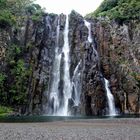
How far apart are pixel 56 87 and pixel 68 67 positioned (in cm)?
472

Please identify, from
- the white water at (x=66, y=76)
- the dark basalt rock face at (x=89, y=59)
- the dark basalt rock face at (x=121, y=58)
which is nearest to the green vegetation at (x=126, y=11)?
the dark basalt rock face at (x=121, y=58)

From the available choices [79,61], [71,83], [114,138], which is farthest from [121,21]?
[114,138]

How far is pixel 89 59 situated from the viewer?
2628 inches

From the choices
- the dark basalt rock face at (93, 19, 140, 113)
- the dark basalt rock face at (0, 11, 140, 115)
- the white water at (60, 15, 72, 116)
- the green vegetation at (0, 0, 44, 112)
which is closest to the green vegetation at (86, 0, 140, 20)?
the dark basalt rock face at (93, 19, 140, 113)

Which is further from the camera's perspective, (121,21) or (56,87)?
(121,21)

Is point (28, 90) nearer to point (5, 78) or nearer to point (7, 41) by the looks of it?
point (5, 78)

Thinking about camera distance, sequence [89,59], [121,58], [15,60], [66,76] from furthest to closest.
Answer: [121,58] < [15,60] < [89,59] < [66,76]

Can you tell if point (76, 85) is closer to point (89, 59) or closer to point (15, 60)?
point (89, 59)

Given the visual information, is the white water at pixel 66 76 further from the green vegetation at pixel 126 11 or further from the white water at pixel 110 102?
the green vegetation at pixel 126 11

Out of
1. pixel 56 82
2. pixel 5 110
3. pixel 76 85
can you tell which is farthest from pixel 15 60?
pixel 76 85

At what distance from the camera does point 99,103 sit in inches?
2436

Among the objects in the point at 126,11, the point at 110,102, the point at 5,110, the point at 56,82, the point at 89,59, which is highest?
the point at 126,11

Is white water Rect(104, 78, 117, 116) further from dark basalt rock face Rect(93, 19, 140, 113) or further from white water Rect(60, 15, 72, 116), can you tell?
white water Rect(60, 15, 72, 116)

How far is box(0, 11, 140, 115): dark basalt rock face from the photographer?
2473 inches
